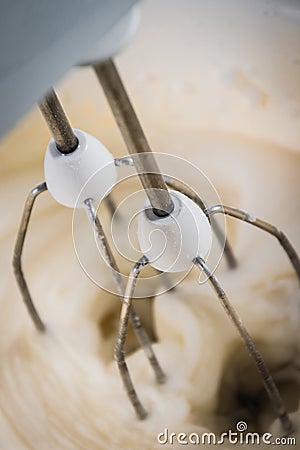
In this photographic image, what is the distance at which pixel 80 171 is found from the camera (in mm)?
403

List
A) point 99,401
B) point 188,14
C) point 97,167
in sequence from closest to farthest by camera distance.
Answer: point 97,167, point 99,401, point 188,14

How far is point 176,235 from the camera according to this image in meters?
0.38

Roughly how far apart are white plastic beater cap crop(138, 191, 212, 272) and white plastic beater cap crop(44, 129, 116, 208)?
4 centimetres

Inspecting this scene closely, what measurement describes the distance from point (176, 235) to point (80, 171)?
0.06 meters

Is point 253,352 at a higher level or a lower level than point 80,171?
lower

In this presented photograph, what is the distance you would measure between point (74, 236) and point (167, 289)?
79 mm

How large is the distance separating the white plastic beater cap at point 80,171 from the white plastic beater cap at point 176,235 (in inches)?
1.7

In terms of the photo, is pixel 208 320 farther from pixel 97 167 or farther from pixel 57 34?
pixel 57 34

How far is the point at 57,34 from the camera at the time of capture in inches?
8.1

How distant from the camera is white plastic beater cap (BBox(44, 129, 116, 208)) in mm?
398

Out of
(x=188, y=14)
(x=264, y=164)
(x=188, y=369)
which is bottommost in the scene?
(x=188, y=369)

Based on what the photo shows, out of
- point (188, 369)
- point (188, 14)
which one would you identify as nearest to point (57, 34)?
point (188, 369)

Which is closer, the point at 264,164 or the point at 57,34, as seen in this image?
the point at 57,34

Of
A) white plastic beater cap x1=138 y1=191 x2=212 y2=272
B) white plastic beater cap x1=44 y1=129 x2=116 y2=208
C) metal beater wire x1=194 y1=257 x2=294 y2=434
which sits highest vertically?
white plastic beater cap x1=44 y1=129 x2=116 y2=208
